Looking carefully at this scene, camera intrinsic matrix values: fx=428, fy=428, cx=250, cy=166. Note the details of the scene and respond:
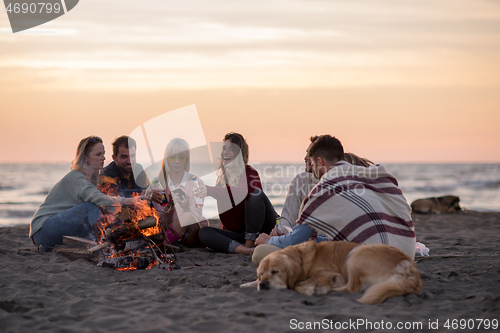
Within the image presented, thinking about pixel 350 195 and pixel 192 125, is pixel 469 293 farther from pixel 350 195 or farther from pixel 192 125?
pixel 192 125

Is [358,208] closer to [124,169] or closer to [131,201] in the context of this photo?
[131,201]

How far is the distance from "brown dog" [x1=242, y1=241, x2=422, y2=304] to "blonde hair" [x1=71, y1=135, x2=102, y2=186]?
10.6ft

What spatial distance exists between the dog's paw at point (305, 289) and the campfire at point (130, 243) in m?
1.95

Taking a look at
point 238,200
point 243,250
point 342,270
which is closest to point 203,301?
point 342,270

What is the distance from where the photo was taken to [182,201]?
655cm

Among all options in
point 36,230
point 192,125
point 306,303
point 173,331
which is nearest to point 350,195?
point 306,303

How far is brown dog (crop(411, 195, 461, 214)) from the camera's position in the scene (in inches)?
554

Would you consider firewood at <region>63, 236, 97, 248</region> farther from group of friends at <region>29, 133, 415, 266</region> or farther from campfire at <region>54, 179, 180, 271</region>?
group of friends at <region>29, 133, 415, 266</region>

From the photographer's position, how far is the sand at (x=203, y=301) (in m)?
3.34

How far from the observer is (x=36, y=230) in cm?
611

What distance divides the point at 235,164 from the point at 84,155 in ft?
7.39

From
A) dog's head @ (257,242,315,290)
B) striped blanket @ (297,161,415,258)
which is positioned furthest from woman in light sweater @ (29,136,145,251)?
striped blanket @ (297,161,415,258)

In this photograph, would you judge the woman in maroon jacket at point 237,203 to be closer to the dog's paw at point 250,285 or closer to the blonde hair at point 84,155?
the blonde hair at point 84,155

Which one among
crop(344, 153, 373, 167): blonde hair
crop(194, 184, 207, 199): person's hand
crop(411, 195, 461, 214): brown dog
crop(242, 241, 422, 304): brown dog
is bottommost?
crop(411, 195, 461, 214): brown dog
